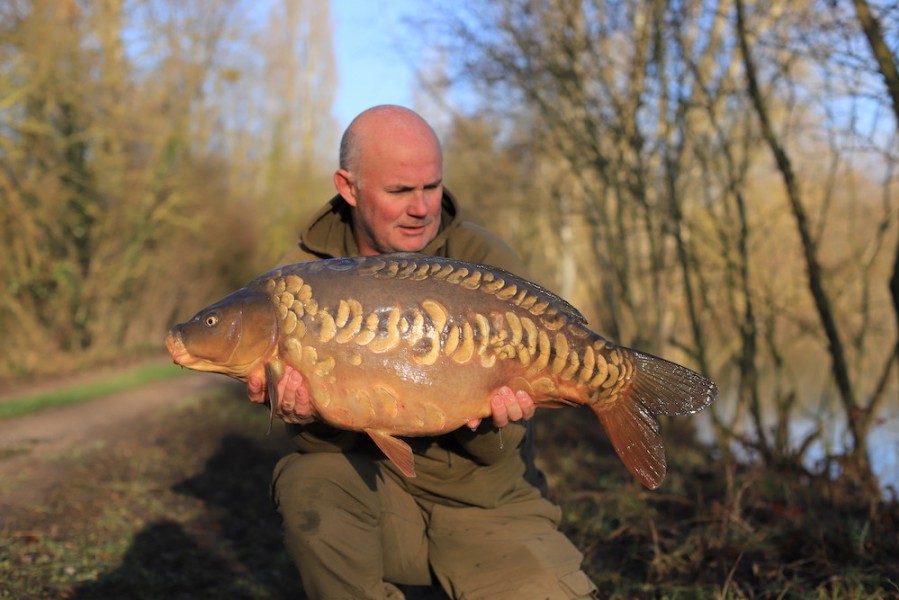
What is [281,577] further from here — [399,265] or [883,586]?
[883,586]

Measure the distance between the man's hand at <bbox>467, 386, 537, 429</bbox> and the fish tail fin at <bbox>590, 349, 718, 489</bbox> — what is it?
0.17m

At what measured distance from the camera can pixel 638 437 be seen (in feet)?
7.12

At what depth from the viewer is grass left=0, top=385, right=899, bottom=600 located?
2.81 metres

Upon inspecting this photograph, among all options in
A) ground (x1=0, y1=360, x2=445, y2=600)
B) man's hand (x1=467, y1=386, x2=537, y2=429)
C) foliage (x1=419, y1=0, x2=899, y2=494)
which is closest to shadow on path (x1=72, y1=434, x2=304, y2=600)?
ground (x1=0, y1=360, x2=445, y2=600)

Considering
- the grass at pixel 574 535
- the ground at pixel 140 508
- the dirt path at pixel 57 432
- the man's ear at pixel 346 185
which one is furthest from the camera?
the dirt path at pixel 57 432

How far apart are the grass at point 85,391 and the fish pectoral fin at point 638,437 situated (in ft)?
17.9

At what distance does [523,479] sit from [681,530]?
4.25 feet

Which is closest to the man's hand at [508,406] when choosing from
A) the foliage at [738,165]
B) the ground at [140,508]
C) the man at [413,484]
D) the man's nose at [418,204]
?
the man at [413,484]

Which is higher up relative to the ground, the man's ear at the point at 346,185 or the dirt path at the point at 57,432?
the man's ear at the point at 346,185

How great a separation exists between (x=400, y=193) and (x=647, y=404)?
95cm

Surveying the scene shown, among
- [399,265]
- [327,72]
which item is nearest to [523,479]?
[399,265]

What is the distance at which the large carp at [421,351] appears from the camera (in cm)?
207

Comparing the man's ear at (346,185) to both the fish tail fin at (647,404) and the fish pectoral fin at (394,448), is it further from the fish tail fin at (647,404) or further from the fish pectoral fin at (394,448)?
the fish tail fin at (647,404)

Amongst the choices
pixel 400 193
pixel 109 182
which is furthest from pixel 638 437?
pixel 109 182
